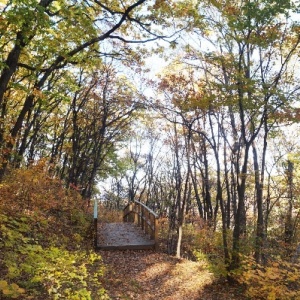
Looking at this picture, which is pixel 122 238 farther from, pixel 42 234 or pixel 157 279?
pixel 42 234

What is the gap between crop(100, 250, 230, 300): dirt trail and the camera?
684cm

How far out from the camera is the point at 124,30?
10.3 metres

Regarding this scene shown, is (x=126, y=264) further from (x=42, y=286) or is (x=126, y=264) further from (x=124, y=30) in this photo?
(x=124, y=30)

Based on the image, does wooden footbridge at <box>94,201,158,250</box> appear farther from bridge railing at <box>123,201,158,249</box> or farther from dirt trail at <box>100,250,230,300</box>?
dirt trail at <box>100,250,230,300</box>

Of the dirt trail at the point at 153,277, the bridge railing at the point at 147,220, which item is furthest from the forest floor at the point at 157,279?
the bridge railing at the point at 147,220

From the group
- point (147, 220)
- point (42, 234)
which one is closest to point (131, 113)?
point (147, 220)

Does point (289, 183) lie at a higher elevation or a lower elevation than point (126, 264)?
higher

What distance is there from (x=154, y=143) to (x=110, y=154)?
5.74m

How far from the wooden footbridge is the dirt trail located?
25 centimetres

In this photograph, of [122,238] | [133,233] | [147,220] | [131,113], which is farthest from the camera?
Result: [131,113]

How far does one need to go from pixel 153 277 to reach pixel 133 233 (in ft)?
12.5

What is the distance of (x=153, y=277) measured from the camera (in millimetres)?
8086

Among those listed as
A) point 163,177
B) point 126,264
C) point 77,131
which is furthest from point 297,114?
point 163,177

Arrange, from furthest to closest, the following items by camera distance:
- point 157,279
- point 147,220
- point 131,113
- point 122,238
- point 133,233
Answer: point 131,113
point 133,233
point 147,220
point 122,238
point 157,279
